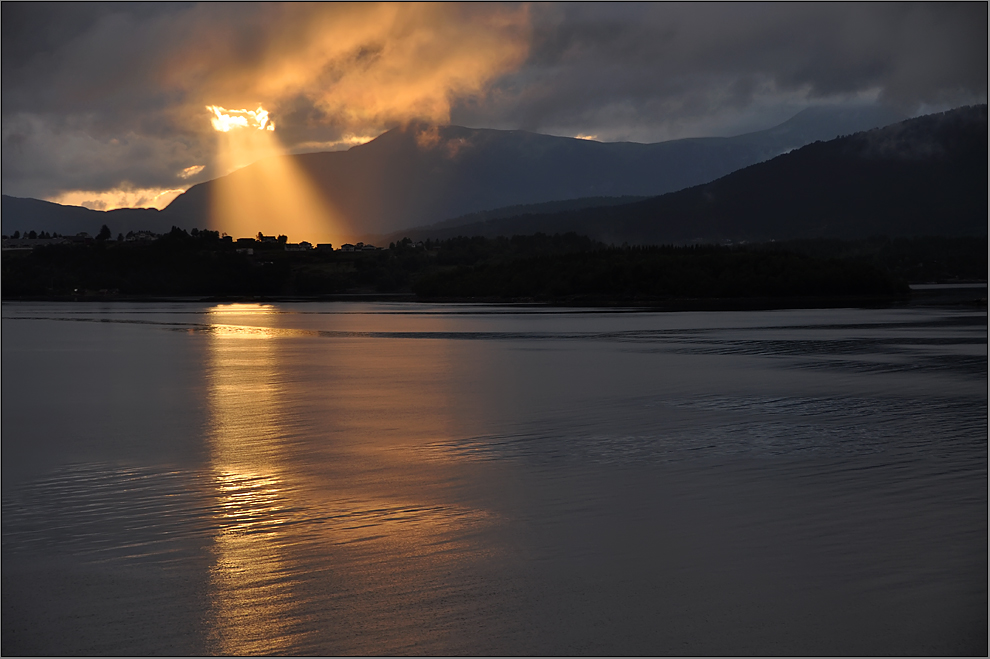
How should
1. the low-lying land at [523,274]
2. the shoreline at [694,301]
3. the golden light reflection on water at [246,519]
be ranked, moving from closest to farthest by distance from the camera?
the golden light reflection on water at [246,519] → the shoreline at [694,301] → the low-lying land at [523,274]

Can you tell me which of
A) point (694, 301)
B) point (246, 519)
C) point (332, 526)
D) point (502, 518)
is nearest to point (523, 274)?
point (694, 301)

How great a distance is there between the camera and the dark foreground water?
814cm

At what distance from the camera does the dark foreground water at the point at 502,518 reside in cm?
814

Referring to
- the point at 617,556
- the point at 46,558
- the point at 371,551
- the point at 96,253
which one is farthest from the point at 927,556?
the point at 96,253

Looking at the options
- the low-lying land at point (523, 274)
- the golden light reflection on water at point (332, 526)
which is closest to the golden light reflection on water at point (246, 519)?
the golden light reflection on water at point (332, 526)

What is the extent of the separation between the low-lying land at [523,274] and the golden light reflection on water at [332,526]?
326 ft

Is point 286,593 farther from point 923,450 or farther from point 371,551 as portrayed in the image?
point 923,450

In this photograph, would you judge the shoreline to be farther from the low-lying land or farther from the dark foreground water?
the dark foreground water

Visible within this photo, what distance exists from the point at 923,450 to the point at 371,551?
368 inches

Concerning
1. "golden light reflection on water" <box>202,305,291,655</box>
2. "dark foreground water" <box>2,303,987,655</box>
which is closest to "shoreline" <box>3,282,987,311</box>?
"dark foreground water" <box>2,303,987,655</box>

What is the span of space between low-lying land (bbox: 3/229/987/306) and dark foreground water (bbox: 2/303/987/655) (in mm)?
97698

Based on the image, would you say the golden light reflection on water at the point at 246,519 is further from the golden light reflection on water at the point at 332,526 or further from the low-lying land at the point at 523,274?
the low-lying land at the point at 523,274

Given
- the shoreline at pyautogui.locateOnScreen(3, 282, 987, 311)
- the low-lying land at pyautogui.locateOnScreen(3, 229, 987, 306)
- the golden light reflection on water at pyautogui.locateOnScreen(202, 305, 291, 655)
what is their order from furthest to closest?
1. the low-lying land at pyautogui.locateOnScreen(3, 229, 987, 306)
2. the shoreline at pyautogui.locateOnScreen(3, 282, 987, 311)
3. the golden light reflection on water at pyautogui.locateOnScreen(202, 305, 291, 655)

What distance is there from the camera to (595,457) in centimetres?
1538
